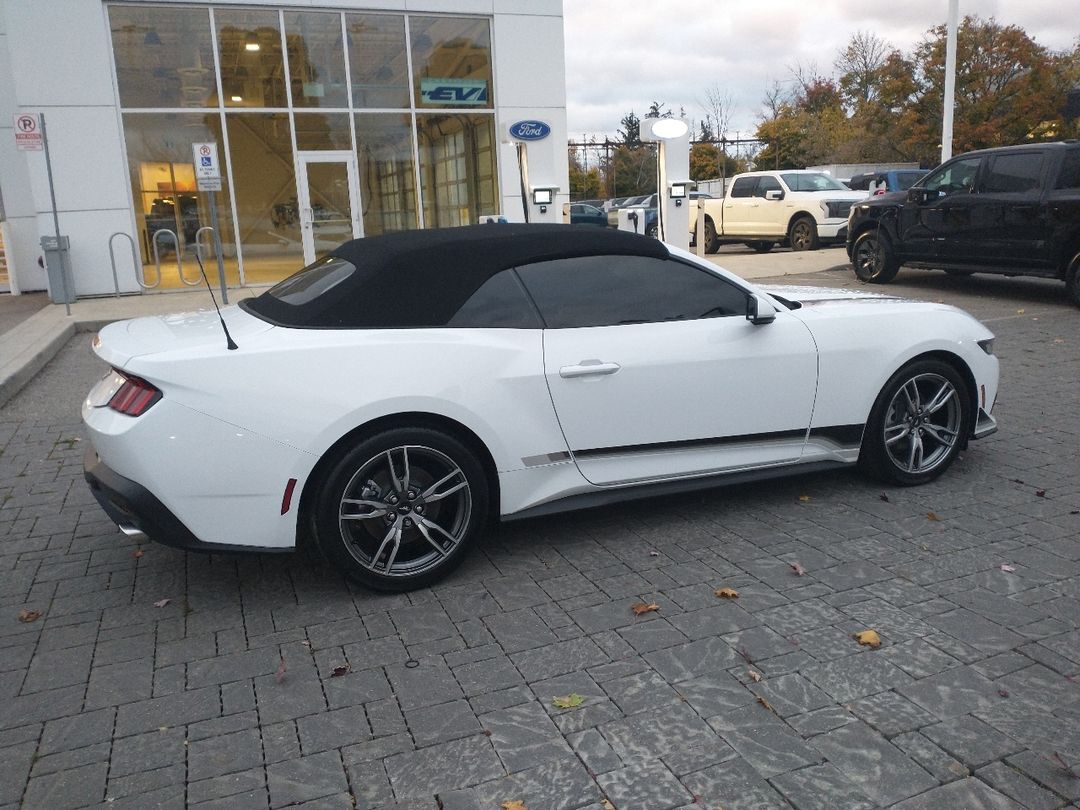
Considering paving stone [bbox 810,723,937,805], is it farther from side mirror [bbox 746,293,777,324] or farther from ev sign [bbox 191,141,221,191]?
ev sign [bbox 191,141,221,191]

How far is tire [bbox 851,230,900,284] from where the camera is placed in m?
13.7

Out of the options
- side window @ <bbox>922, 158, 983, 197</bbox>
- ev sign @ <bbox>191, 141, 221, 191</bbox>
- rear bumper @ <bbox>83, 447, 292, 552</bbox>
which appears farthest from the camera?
ev sign @ <bbox>191, 141, 221, 191</bbox>

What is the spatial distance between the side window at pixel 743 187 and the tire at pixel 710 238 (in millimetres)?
803

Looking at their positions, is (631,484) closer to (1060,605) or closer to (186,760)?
(1060,605)

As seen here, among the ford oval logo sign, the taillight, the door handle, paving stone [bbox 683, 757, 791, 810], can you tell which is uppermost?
the ford oval logo sign

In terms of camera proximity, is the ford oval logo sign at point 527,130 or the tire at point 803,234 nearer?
the ford oval logo sign at point 527,130

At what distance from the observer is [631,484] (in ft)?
14.5

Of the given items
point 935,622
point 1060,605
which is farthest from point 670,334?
point 1060,605

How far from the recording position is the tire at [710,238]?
21.7 metres

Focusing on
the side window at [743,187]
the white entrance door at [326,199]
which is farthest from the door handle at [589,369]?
the side window at [743,187]

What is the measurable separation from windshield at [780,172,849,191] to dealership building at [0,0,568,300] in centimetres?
554

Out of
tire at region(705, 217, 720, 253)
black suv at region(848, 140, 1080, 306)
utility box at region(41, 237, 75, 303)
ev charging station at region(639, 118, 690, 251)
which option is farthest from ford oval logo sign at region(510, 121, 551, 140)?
tire at region(705, 217, 720, 253)

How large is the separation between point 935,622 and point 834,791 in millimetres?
1219

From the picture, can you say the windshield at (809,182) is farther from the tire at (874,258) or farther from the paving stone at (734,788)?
the paving stone at (734,788)
